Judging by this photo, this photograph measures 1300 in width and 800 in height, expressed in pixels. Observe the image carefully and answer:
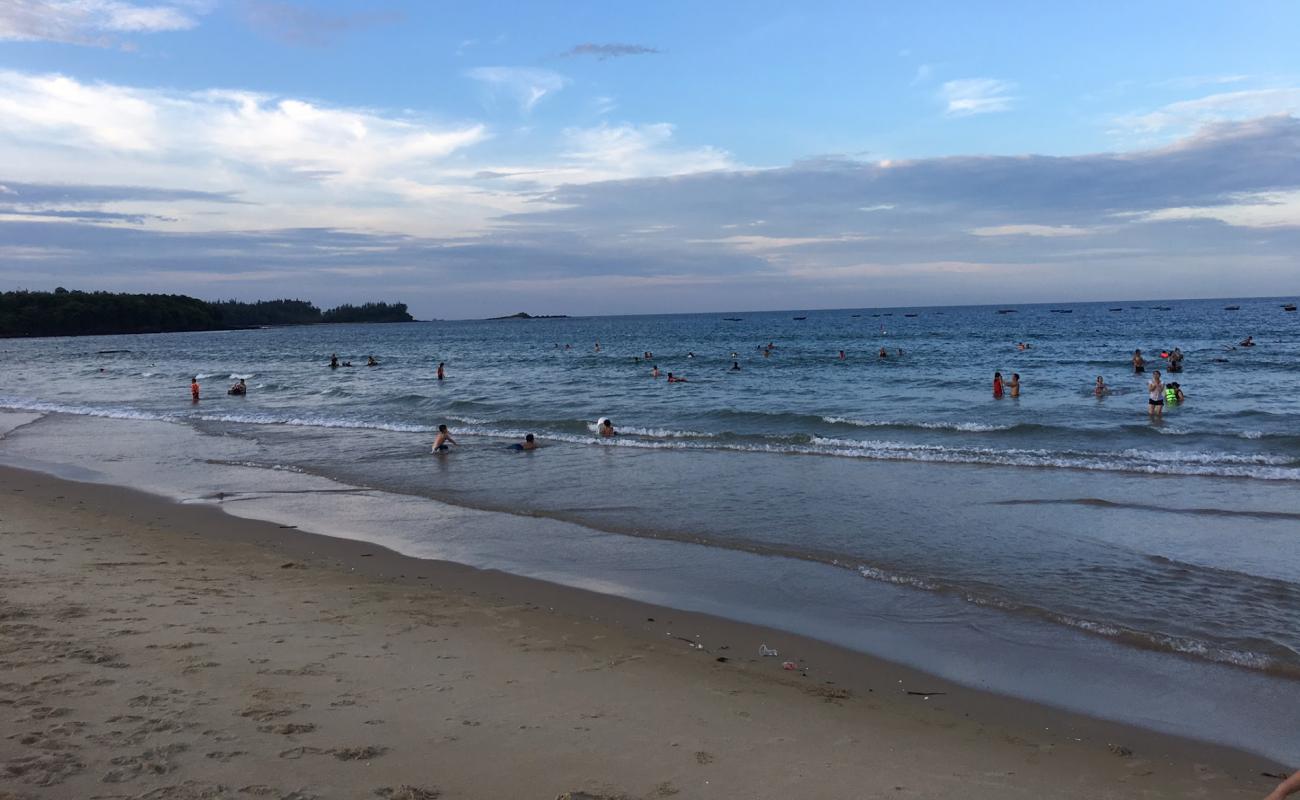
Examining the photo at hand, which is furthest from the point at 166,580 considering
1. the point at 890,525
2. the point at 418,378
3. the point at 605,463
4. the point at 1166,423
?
the point at 418,378

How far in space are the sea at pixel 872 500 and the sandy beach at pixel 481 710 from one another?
2.20 feet

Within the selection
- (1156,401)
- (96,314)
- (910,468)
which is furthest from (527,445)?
(96,314)

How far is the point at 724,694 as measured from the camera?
6.32 m

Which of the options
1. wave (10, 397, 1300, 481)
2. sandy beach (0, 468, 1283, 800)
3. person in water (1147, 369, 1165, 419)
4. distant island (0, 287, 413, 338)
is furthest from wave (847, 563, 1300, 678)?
distant island (0, 287, 413, 338)

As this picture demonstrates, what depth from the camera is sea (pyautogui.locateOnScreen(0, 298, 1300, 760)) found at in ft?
24.7

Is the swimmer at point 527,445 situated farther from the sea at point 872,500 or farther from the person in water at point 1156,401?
the person in water at point 1156,401

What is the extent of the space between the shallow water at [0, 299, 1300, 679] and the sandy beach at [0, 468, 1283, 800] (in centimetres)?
248

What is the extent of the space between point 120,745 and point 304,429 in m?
21.6

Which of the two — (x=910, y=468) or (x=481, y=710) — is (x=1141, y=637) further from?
(x=910, y=468)

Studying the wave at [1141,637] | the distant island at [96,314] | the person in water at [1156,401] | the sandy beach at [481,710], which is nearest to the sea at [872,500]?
the wave at [1141,637]

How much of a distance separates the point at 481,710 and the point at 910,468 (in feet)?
41.9

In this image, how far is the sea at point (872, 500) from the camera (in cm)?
752

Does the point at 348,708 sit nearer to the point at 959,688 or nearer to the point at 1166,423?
the point at 959,688

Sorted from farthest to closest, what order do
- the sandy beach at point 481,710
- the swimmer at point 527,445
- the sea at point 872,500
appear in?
the swimmer at point 527,445 < the sea at point 872,500 < the sandy beach at point 481,710
